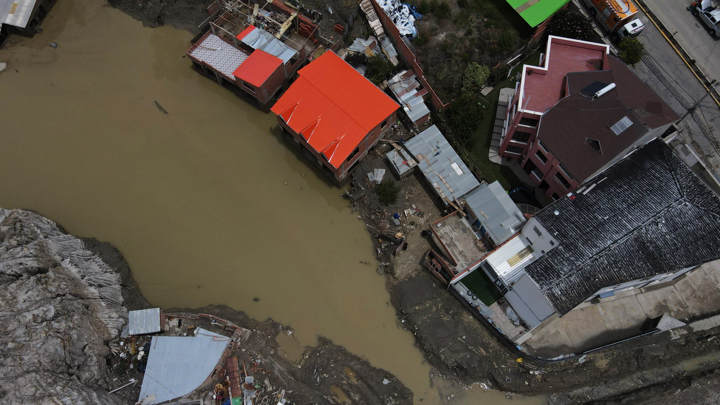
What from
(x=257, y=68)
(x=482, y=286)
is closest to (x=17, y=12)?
(x=257, y=68)

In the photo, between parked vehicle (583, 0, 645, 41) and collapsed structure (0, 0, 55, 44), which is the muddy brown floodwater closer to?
collapsed structure (0, 0, 55, 44)

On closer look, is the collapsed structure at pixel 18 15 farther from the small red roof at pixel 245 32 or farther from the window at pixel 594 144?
the window at pixel 594 144

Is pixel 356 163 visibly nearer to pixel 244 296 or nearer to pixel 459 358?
pixel 244 296

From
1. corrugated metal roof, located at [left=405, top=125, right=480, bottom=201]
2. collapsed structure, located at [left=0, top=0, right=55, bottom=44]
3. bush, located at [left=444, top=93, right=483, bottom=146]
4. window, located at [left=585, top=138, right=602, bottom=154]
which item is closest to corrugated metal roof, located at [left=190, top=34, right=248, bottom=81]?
collapsed structure, located at [left=0, top=0, right=55, bottom=44]

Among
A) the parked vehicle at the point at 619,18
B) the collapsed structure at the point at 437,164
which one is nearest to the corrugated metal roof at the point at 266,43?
the collapsed structure at the point at 437,164

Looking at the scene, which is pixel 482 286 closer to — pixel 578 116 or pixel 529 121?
pixel 529 121
